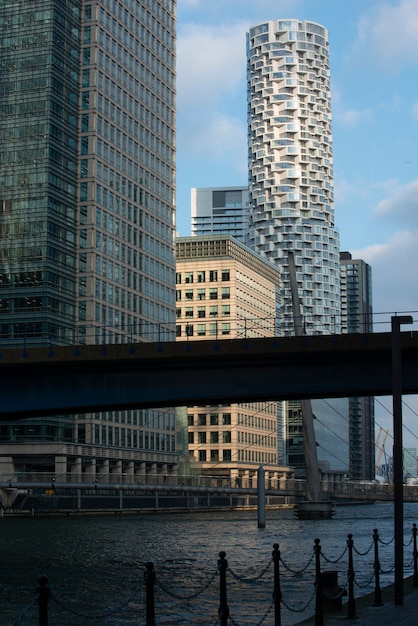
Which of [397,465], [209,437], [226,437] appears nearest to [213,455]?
[209,437]

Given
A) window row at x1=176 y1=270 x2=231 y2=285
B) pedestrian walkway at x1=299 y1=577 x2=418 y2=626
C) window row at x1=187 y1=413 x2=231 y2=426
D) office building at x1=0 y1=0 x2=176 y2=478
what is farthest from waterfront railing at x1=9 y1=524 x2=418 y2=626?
window row at x1=176 y1=270 x2=231 y2=285

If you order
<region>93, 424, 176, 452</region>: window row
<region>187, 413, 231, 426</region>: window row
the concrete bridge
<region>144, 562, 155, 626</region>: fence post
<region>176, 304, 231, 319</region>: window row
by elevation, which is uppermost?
<region>176, 304, 231, 319</region>: window row

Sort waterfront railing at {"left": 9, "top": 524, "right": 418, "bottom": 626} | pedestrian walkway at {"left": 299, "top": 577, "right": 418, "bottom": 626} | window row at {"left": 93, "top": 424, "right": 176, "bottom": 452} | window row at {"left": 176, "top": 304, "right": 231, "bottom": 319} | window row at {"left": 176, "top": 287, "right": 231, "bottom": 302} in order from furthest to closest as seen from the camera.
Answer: window row at {"left": 176, "top": 287, "right": 231, "bottom": 302} < window row at {"left": 176, "top": 304, "right": 231, "bottom": 319} < window row at {"left": 93, "top": 424, "right": 176, "bottom": 452} < pedestrian walkway at {"left": 299, "top": 577, "right": 418, "bottom": 626} < waterfront railing at {"left": 9, "top": 524, "right": 418, "bottom": 626}

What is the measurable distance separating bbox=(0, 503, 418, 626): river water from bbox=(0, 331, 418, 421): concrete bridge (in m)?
7.39

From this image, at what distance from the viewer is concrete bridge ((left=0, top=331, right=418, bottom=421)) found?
46094 millimetres

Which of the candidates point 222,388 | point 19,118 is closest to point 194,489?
point 19,118

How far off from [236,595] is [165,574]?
7.94m

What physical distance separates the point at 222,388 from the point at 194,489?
6991cm

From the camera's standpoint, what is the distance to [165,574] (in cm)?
3528

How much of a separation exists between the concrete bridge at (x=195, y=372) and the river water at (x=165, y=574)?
7393mm

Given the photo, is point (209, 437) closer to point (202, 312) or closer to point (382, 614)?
point (202, 312)

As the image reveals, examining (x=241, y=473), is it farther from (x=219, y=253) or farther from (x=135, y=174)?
(x=135, y=174)

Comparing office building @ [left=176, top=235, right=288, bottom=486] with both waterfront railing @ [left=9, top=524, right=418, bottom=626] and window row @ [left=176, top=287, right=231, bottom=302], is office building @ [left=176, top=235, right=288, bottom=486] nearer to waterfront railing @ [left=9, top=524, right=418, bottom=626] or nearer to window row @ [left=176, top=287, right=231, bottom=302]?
window row @ [left=176, top=287, right=231, bottom=302]

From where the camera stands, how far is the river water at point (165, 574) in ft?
78.5
